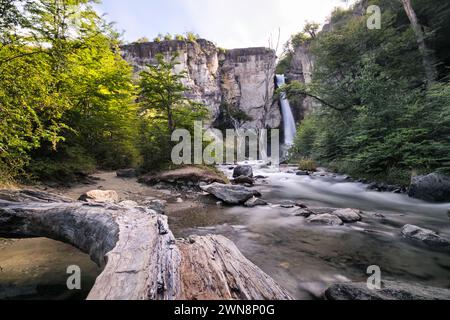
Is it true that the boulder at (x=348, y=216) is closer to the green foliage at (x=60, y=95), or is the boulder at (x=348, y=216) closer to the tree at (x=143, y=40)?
the green foliage at (x=60, y=95)

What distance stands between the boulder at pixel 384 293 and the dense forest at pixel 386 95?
6.62 meters

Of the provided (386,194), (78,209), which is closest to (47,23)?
(78,209)

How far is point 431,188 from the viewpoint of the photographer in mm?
7266

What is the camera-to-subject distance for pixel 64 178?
728 centimetres

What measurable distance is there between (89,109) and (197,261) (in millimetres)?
9391

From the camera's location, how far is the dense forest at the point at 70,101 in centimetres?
377

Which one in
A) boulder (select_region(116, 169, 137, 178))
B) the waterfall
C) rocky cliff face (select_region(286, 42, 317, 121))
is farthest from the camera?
the waterfall

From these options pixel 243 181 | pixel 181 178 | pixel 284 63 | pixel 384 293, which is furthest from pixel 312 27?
pixel 384 293

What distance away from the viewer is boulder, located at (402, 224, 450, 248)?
4.04 m

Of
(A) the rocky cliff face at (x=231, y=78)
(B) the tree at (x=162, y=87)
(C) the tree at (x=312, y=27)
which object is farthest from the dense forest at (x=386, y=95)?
(A) the rocky cliff face at (x=231, y=78)

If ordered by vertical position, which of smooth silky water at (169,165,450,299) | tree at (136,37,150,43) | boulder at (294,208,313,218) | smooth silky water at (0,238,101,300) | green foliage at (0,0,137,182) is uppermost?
tree at (136,37,150,43)

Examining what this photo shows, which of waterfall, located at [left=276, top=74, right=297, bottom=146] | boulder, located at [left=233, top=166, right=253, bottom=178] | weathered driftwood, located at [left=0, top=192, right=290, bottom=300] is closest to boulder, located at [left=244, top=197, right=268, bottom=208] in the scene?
weathered driftwood, located at [left=0, top=192, right=290, bottom=300]

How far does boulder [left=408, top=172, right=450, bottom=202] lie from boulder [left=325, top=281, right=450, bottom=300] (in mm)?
6038

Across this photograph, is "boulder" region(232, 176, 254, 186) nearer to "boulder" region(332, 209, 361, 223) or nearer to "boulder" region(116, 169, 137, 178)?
"boulder" region(116, 169, 137, 178)
